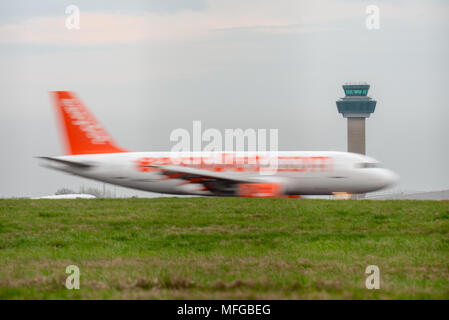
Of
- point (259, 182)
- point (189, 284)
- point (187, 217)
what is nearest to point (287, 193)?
point (259, 182)

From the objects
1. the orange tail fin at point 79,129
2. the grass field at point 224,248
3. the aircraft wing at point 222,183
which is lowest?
the grass field at point 224,248

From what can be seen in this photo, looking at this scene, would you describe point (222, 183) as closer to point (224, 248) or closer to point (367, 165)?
point (367, 165)

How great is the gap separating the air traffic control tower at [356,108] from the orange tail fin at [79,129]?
4116 inches

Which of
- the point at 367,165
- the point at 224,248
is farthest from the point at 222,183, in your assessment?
the point at 224,248

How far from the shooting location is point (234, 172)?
1577 inches

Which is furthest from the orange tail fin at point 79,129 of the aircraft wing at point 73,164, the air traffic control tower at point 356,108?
the air traffic control tower at point 356,108

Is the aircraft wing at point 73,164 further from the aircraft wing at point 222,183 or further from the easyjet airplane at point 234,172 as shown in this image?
the aircraft wing at point 222,183

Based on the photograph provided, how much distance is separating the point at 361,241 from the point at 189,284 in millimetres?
7798

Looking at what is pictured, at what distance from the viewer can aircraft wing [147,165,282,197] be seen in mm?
38938

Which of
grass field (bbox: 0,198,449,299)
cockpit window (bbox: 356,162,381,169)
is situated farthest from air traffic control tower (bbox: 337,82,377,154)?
grass field (bbox: 0,198,449,299)

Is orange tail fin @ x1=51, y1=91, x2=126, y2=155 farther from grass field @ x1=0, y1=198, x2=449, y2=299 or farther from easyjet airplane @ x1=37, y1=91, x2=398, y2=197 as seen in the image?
grass field @ x1=0, y1=198, x2=449, y2=299

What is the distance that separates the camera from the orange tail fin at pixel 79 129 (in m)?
45.1

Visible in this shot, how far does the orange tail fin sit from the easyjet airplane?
28.5 inches
